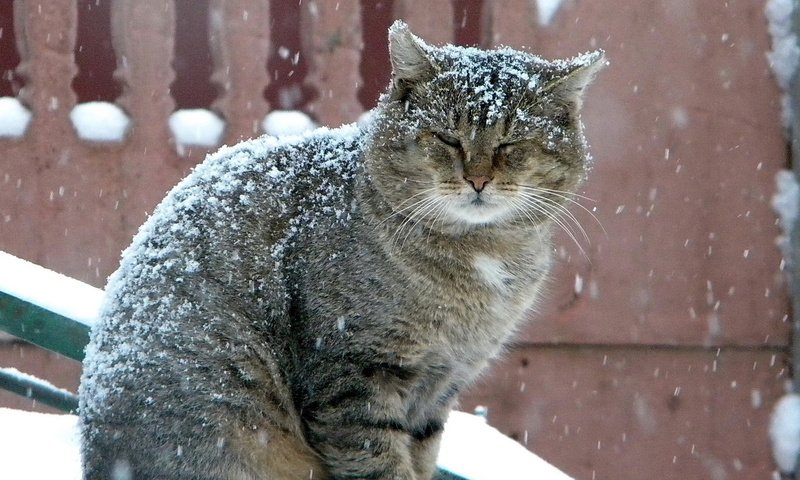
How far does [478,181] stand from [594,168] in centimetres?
285

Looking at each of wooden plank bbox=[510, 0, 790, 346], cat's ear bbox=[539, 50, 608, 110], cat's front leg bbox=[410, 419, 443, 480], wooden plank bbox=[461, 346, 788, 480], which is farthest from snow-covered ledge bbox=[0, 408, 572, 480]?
wooden plank bbox=[510, 0, 790, 346]

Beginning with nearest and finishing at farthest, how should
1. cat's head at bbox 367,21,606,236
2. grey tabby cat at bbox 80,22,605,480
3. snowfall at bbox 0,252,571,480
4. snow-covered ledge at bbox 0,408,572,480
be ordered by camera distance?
grey tabby cat at bbox 80,22,605,480 < cat's head at bbox 367,21,606,236 < snowfall at bbox 0,252,571,480 < snow-covered ledge at bbox 0,408,572,480

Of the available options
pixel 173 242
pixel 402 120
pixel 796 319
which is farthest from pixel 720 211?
pixel 173 242

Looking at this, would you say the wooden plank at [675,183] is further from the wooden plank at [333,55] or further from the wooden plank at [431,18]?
the wooden plank at [333,55]

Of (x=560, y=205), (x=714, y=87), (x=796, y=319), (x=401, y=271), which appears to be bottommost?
(x=401, y=271)

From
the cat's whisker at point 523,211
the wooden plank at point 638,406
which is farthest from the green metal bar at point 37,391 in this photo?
the wooden plank at point 638,406

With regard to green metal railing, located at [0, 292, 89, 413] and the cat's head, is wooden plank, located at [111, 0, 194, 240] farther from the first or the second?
the cat's head

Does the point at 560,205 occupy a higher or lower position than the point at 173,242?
higher

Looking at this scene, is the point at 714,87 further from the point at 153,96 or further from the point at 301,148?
the point at 301,148

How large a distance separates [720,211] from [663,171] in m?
0.38

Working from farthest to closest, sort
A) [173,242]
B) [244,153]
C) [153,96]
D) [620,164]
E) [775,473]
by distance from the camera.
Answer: [775,473], [620,164], [153,96], [244,153], [173,242]

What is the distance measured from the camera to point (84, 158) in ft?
15.1

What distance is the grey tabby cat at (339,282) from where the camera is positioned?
6.91 ft

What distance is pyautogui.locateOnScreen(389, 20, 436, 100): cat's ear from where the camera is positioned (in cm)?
226
